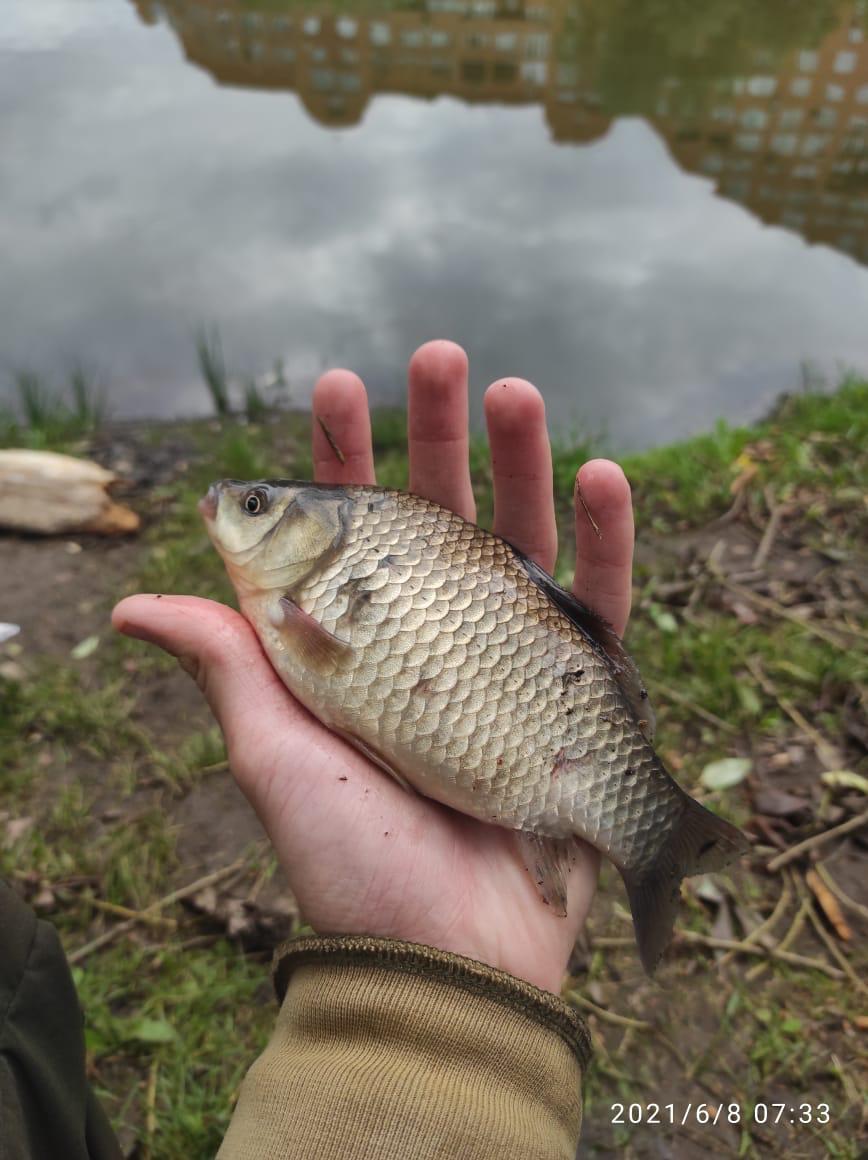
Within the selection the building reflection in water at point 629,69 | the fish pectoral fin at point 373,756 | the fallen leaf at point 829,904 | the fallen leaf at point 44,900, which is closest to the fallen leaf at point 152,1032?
the fallen leaf at point 44,900

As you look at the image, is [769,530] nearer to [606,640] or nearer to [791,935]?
[791,935]

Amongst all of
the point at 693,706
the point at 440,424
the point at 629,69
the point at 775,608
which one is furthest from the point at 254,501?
the point at 629,69

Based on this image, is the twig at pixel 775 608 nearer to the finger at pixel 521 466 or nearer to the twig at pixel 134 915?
the finger at pixel 521 466

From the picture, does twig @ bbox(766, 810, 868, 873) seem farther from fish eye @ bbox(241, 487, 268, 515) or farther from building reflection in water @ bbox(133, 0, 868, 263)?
building reflection in water @ bbox(133, 0, 868, 263)

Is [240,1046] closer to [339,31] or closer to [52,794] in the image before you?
[52,794]

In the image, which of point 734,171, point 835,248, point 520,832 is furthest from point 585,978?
point 734,171

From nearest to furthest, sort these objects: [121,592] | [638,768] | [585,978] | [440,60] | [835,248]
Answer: [638,768] < [585,978] < [121,592] < [835,248] < [440,60]
